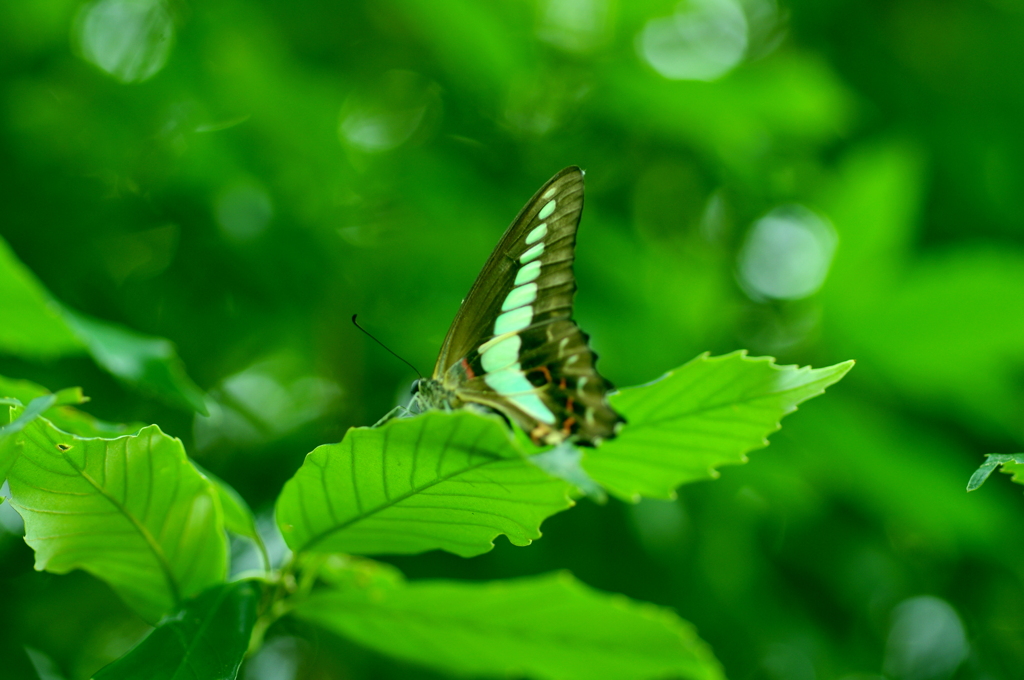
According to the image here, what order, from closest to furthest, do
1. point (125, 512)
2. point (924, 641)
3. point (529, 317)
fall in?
point (125, 512), point (529, 317), point (924, 641)

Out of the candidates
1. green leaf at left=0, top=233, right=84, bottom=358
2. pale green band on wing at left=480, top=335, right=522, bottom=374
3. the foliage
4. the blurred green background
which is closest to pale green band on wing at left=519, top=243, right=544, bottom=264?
pale green band on wing at left=480, top=335, right=522, bottom=374

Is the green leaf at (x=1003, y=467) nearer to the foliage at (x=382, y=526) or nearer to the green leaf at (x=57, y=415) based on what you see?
the foliage at (x=382, y=526)

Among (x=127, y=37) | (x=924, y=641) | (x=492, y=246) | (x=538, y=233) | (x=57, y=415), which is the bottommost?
(x=924, y=641)

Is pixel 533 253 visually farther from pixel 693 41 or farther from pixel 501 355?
pixel 693 41

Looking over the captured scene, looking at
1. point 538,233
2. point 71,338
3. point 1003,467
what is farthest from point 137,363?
point 1003,467

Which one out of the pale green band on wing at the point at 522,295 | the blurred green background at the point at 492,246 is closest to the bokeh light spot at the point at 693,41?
the blurred green background at the point at 492,246

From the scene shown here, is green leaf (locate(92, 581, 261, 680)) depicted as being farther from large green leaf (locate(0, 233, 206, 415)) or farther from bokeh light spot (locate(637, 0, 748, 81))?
bokeh light spot (locate(637, 0, 748, 81))
